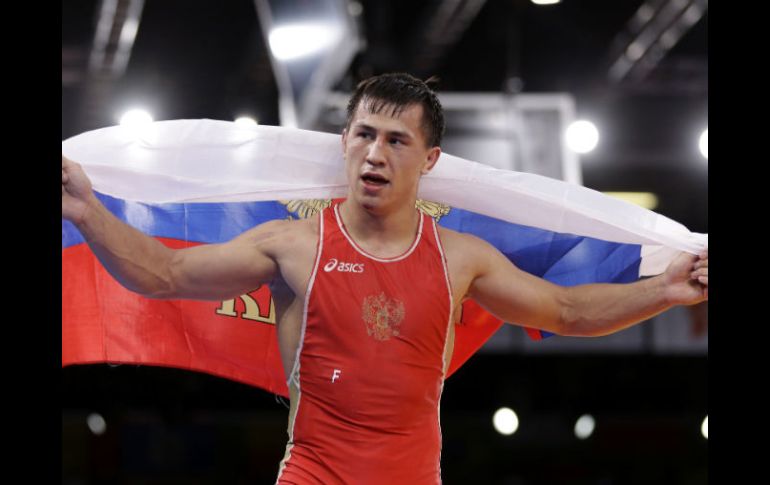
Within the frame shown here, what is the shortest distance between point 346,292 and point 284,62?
3758 millimetres

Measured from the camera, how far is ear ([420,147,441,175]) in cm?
341

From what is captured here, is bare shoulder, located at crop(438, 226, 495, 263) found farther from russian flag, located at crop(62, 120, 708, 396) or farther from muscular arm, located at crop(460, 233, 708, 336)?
russian flag, located at crop(62, 120, 708, 396)

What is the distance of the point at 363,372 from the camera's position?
3.19m

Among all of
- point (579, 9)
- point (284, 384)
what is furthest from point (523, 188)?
point (579, 9)

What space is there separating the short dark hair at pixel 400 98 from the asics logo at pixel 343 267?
428 mm

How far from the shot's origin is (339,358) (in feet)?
10.5

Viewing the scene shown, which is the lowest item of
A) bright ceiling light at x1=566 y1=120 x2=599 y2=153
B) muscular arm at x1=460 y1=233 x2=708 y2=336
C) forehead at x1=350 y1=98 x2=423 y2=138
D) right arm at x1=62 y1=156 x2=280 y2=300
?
right arm at x1=62 y1=156 x2=280 y2=300

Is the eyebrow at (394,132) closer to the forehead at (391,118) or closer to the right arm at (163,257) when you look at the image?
the forehead at (391,118)

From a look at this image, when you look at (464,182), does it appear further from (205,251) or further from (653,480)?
(653,480)

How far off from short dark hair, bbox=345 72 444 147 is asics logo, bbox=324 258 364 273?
1.41 feet

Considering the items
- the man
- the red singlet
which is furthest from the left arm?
the red singlet

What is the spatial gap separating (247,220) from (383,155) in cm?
70

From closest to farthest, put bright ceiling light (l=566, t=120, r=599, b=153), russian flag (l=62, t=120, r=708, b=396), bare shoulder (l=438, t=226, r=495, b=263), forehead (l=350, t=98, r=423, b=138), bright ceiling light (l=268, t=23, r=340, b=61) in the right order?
forehead (l=350, t=98, r=423, b=138) → bare shoulder (l=438, t=226, r=495, b=263) → russian flag (l=62, t=120, r=708, b=396) → bright ceiling light (l=268, t=23, r=340, b=61) → bright ceiling light (l=566, t=120, r=599, b=153)
